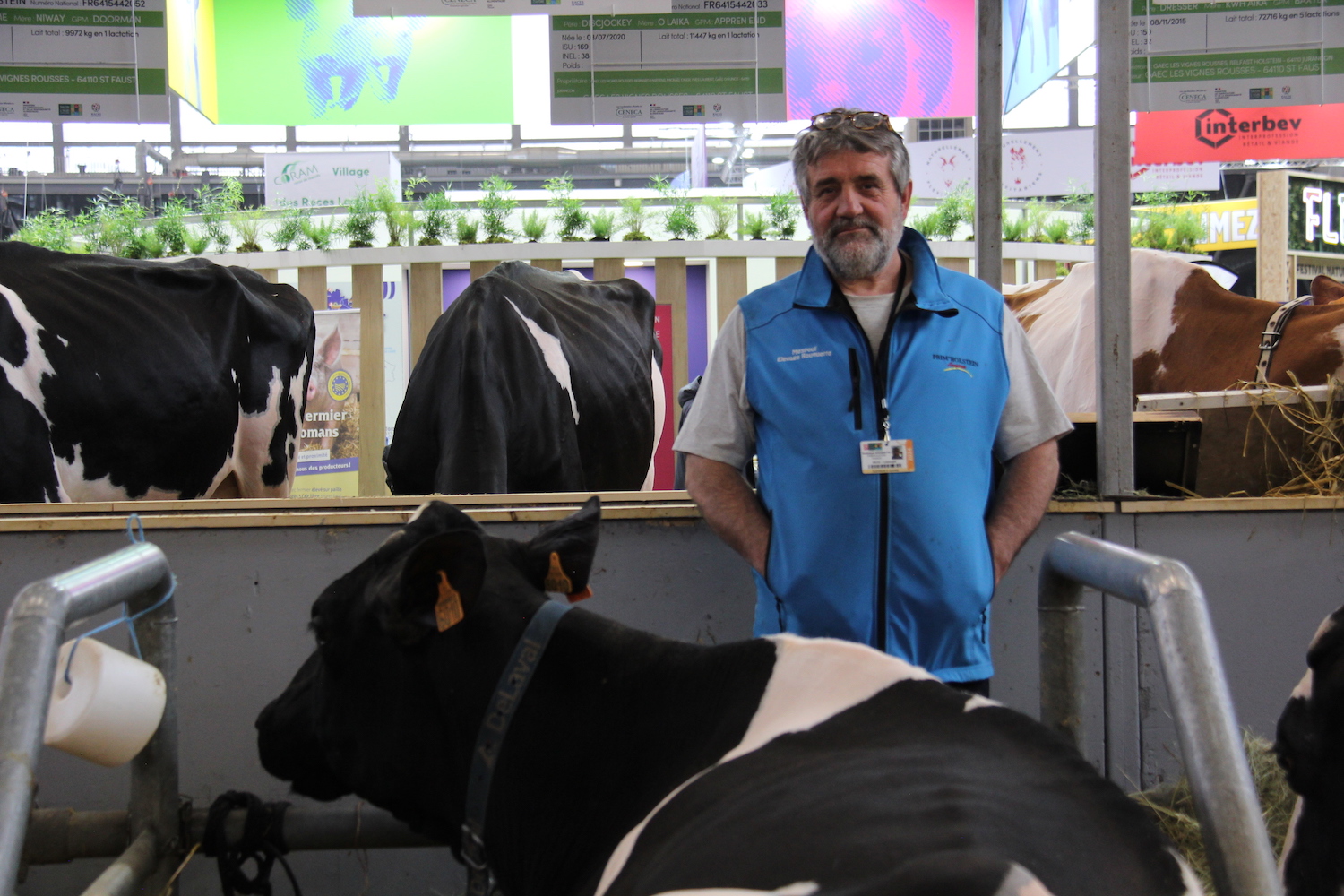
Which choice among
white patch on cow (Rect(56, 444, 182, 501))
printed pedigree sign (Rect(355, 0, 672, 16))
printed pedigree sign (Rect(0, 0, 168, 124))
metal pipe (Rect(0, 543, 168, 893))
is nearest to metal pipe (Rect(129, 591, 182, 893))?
metal pipe (Rect(0, 543, 168, 893))

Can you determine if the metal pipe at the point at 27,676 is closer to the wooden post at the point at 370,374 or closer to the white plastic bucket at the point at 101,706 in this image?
the white plastic bucket at the point at 101,706

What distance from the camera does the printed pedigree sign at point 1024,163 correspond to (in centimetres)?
980

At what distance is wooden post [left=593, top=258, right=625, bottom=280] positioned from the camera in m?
7.52

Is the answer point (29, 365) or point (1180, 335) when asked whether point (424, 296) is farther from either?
point (1180, 335)

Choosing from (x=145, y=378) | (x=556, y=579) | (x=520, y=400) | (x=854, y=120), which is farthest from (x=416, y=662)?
(x=145, y=378)

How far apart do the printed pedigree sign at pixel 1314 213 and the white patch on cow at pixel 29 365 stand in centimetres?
715

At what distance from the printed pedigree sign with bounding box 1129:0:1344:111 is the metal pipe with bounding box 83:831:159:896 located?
202 inches

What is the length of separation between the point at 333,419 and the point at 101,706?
6021 mm

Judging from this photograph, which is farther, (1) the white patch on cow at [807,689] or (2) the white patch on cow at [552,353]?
(2) the white patch on cow at [552,353]

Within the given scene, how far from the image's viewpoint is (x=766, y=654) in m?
1.58

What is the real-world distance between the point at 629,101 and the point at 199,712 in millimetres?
3838

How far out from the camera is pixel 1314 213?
24.2 feet

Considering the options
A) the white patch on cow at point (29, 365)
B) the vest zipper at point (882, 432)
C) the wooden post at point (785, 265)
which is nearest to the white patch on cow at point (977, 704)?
the vest zipper at point (882, 432)

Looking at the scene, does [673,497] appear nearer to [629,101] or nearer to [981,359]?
[981,359]
